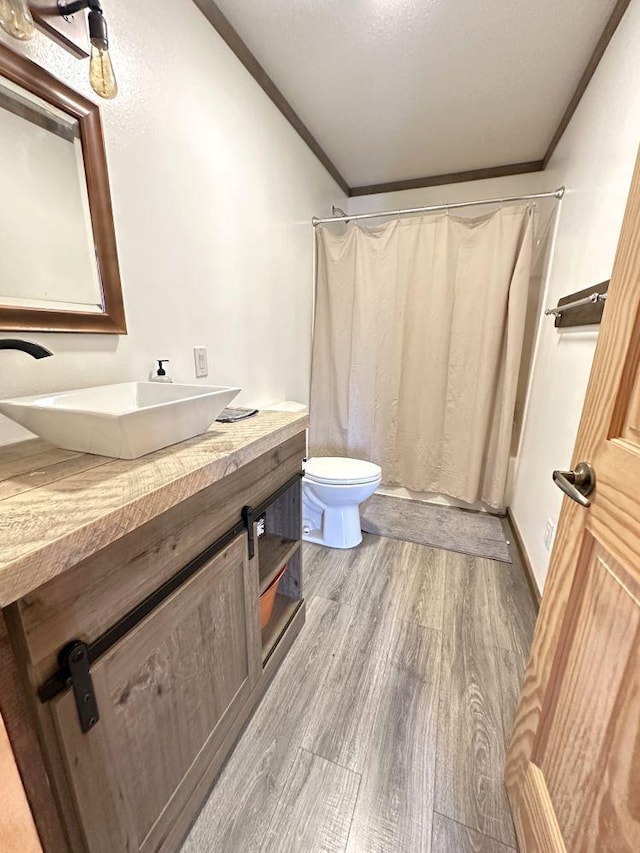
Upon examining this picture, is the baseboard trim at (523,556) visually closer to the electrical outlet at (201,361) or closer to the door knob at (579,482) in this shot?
the door knob at (579,482)

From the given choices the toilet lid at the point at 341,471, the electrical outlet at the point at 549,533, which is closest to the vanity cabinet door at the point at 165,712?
the toilet lid at the point at 341,471

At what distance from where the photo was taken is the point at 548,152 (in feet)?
6.92

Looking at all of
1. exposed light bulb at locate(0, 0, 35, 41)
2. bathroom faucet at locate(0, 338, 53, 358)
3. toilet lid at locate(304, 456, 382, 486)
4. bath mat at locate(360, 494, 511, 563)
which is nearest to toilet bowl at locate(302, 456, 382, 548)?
toilet lid at locate(304, 456, 382, 486)

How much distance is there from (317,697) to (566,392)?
4.99 ft

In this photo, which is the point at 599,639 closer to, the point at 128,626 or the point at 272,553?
the point at 128,626

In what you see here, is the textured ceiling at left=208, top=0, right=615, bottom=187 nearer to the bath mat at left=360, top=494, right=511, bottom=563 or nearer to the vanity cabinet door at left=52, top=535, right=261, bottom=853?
the vanity cabinet door at left=52, top=535, right=261, bottom=853

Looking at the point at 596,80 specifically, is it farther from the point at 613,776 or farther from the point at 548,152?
the point at 613,776

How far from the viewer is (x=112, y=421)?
0.64 m

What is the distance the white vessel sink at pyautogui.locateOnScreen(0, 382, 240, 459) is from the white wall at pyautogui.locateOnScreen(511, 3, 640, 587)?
133 centimetres

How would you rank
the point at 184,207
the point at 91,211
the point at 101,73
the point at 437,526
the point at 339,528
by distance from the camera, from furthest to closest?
the point at 437,526, the point at 339,528, the point at 184,207, the point at 91,211, the point at 101,73

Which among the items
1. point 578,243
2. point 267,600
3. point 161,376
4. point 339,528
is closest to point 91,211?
point 161,376

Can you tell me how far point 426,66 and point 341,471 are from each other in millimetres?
1920

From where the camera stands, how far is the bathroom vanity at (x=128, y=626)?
46 cm

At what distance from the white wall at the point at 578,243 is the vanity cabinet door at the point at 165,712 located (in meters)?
1.32
